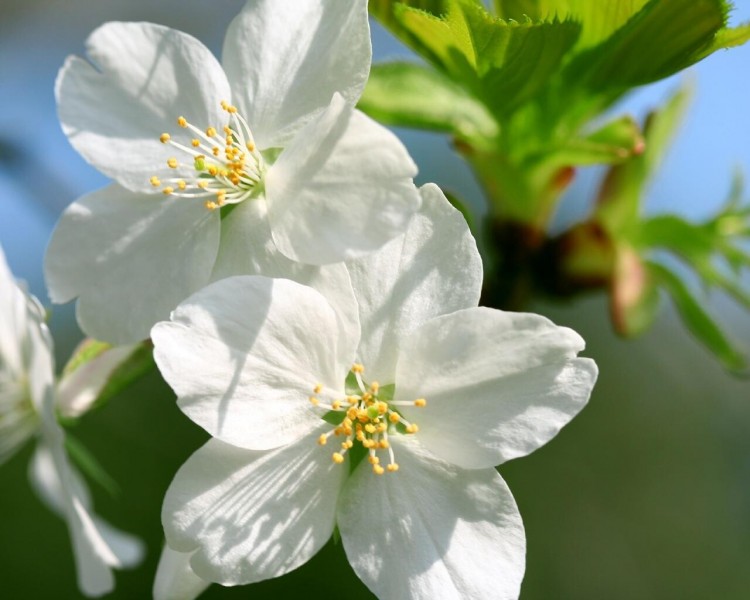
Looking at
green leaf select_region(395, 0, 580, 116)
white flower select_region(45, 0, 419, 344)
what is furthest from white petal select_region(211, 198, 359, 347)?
green leaf select_region(395, 0, 580, 116)

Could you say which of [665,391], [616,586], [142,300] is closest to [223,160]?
[142,300]

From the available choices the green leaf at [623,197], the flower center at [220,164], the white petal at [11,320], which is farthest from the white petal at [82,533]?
the green leaf at [623,197]

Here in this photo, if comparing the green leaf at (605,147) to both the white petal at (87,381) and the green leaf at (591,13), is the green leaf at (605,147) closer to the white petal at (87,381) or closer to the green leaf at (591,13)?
the green leaf at (591,13)

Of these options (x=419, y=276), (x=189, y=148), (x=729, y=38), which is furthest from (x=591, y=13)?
(x=189, y=148)

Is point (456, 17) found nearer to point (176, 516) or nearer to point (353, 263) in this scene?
point (353, 263)

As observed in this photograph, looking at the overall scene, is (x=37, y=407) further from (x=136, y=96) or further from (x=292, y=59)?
(x=292, y=59)
